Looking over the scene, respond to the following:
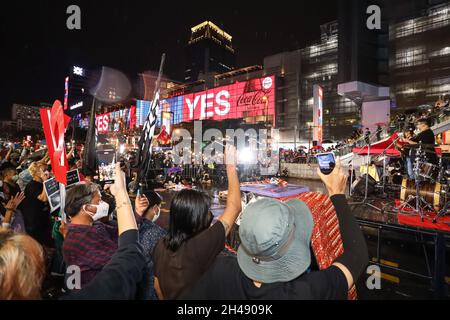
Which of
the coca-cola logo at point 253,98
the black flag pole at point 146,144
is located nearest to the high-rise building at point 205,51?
the coca-cola logo at point 253,98

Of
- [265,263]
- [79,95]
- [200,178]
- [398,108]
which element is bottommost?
[200,178]

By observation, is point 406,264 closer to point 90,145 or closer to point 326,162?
point 326,162

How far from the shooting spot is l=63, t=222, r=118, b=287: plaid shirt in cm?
220

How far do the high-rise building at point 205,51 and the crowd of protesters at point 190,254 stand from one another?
153 m

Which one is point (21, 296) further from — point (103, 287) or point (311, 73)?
point (311, 73)

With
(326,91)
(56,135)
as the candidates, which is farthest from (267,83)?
(56,135)

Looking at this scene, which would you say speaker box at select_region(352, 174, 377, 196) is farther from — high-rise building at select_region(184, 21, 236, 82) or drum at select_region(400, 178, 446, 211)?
high-rise building at select_region(184, 21, 236, 82)

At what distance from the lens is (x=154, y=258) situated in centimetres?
211

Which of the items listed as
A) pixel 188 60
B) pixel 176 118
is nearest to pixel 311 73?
pixel 176 118

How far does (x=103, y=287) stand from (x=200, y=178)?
18.7 metres

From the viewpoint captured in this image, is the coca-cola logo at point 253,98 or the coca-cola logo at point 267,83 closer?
the coca-cola logo at point 267,83

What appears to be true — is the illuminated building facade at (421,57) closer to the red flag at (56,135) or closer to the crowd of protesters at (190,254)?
the crowd of protesters at (190,254)

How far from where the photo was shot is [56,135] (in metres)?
3.69

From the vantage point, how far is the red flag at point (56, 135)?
3.47 m
